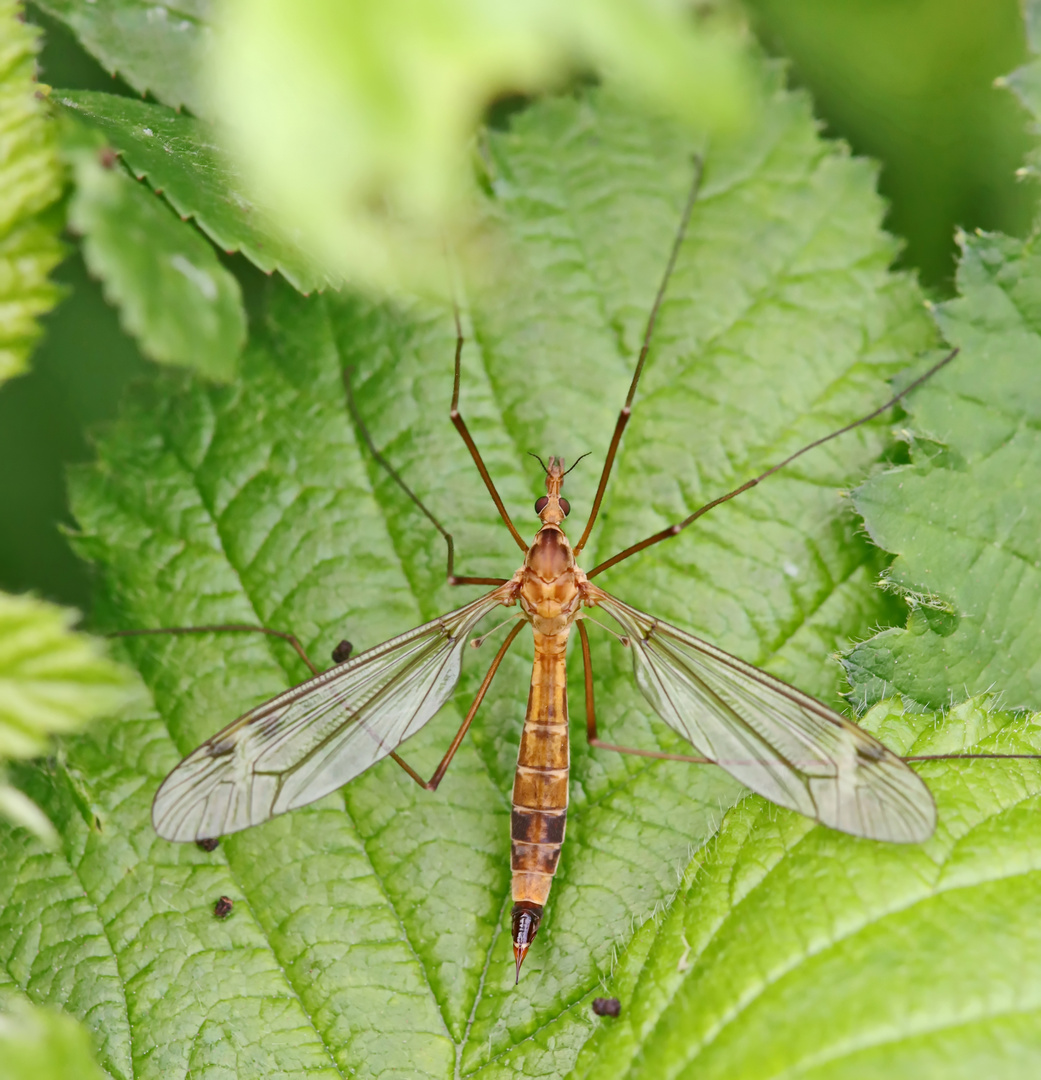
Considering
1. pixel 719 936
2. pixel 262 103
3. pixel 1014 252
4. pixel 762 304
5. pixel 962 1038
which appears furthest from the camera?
pixel 762 304

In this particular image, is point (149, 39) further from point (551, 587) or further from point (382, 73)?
point (382, 73)

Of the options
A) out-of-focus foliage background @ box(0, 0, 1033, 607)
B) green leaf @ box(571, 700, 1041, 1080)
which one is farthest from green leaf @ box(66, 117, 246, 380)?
green leaf @ box(571, 700, 1041, 1080)

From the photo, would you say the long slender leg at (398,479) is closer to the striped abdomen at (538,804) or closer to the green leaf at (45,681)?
the striped abdomen at (538,804)

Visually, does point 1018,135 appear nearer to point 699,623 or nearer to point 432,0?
point 699,623

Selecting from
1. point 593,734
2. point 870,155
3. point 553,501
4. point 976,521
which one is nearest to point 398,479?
point 553,501

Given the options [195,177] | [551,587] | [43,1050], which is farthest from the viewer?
[551,587]

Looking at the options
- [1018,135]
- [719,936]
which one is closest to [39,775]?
[719,936]
